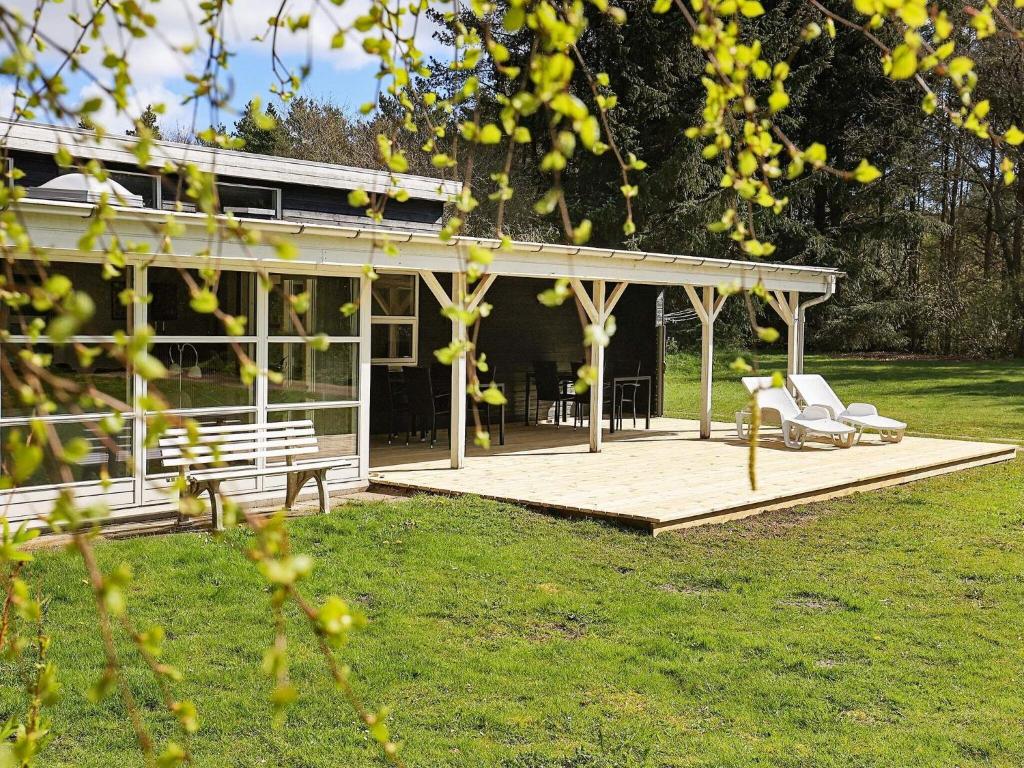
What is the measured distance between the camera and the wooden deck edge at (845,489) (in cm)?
940

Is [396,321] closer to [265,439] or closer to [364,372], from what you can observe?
[364,372]

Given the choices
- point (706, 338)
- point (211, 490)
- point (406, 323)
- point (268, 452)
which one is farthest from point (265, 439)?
point (706, 338)

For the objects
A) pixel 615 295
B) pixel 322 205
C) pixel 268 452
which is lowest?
pixel 268 452

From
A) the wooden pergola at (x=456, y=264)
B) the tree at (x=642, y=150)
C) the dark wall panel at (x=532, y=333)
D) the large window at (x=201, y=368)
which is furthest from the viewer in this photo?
the dark wall panel at (x=532, y=333)

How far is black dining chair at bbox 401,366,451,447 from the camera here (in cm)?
1264

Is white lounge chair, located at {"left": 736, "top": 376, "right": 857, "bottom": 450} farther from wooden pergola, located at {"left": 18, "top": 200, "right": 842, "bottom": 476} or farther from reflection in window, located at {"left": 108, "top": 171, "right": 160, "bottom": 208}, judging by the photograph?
reflection in window, located at {"left": 108, "top": 171, "right": 160, "bottom": 208}

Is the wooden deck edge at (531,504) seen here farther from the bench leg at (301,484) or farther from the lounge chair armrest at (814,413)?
the lounge chair armrest at (814,413)

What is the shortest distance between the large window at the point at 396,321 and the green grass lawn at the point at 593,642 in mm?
4791

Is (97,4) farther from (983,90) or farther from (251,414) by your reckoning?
(983,90)

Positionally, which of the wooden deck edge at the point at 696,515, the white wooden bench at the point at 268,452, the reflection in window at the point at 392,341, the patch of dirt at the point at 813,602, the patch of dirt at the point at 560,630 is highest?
the reflection in window at the point at 392,341

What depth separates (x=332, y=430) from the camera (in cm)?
1021

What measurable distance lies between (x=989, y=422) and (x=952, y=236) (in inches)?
699

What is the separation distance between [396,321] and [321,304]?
3.79 m

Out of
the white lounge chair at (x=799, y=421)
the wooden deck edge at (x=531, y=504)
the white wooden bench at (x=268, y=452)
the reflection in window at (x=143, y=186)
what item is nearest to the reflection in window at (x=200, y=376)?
the white wooden bench at (x=268, y=452)
